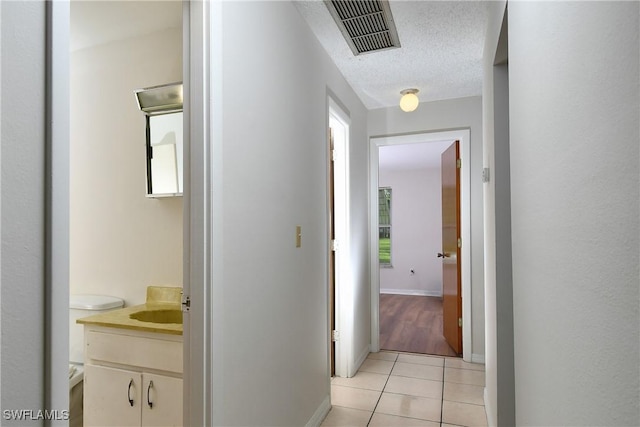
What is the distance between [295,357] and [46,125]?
1624 millimetres

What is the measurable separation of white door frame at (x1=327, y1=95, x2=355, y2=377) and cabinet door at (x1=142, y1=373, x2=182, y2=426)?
168cm

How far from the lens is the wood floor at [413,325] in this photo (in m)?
3.89

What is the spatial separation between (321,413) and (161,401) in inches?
43.9

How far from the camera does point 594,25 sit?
63cm

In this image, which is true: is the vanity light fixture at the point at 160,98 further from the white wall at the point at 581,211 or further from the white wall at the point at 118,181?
the white wall at the point at 581,211

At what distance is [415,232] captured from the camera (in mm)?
7184

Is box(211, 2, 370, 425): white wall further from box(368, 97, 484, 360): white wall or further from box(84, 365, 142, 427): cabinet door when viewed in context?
box(368, 97, 484, 360): white wall

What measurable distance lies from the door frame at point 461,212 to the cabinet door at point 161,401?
2440 millimetres

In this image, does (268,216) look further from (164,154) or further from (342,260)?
(342,260)

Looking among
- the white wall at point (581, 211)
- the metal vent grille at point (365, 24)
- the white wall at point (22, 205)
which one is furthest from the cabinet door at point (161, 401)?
the metal vent grille at point (365, 24)

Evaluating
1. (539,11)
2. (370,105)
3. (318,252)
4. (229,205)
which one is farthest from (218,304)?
(370,105)

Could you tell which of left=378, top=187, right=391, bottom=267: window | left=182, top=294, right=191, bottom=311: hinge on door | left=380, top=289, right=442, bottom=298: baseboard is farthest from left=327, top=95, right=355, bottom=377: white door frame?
left=378, top=187, right=391, bottom=267: window

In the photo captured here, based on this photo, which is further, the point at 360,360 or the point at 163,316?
the point at 360,360

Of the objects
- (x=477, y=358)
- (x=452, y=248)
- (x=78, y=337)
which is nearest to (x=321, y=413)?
(x=78, y=337)
